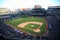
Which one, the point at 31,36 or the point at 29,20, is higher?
the point at 29,20

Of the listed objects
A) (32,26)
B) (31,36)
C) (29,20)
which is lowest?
(31,36)

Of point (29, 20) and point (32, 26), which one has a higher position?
point (29, 20)

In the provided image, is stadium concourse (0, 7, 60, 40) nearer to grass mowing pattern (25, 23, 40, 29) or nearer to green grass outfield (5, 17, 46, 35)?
green grass outfield (5, 17, 46, 35)

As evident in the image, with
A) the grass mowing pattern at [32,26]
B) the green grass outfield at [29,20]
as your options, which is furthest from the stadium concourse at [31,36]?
the grass mowing pattern at [32,26]

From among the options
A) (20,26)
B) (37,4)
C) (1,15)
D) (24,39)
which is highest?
(37,4)

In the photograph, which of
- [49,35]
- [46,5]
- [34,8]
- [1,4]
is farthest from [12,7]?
[49,35]

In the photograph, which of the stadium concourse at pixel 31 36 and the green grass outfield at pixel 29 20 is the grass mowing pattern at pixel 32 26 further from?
the stadium concourse at pixel 31 36

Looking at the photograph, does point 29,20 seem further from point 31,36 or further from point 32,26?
point 31,36

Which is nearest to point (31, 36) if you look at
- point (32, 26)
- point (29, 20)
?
point (32, 26)

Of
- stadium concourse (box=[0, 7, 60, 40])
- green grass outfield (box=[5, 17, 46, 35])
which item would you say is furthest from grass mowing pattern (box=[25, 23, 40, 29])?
stadium concourse (box=[0, 7, 60, 40])

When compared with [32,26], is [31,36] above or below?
below

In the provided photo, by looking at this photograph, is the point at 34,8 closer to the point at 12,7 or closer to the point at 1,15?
the point at 12,7
